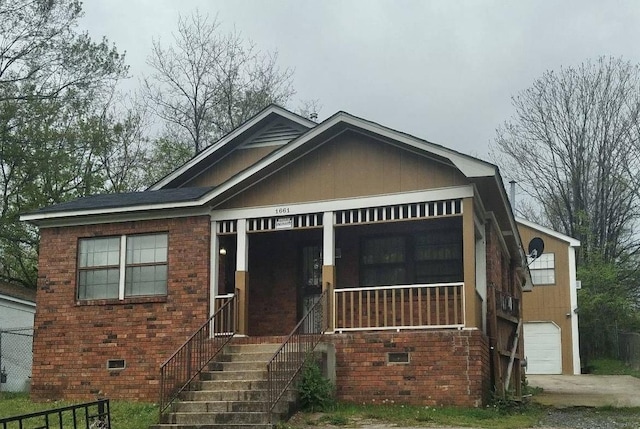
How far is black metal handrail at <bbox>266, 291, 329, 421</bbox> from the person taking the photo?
41.4 ft

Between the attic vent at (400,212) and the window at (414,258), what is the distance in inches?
70.2

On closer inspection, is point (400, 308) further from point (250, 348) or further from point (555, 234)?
point (555, 234)

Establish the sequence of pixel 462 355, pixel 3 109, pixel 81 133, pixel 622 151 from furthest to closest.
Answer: pixel 622 151 < pixel 81 133 < pixel 3 109 < pixel 462 355

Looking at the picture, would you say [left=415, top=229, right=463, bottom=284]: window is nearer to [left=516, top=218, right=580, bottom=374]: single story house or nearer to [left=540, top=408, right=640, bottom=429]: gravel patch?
[left=540, top=408, right=640, bottom=429]: gravel patch

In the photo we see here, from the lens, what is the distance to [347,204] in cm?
1534

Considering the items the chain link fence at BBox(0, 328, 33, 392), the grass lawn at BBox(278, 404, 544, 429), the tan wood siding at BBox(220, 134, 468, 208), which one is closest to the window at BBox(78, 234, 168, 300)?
the tan wood siding at BBox(220, 134, 468, 208)

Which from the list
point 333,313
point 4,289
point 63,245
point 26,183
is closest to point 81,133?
point 26,183

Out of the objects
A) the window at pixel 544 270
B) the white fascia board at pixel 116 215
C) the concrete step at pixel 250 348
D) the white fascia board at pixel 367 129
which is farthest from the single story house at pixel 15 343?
the window at pixel 544 270

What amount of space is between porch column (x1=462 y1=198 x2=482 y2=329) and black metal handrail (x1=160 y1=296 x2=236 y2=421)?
14.3ft

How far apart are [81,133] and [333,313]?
18.9 m

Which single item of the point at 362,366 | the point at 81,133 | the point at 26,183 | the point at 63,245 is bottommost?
the point at 362,366

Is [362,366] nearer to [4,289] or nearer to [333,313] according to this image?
[333,313]

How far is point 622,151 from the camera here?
125 feet

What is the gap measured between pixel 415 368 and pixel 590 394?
7819 mm
